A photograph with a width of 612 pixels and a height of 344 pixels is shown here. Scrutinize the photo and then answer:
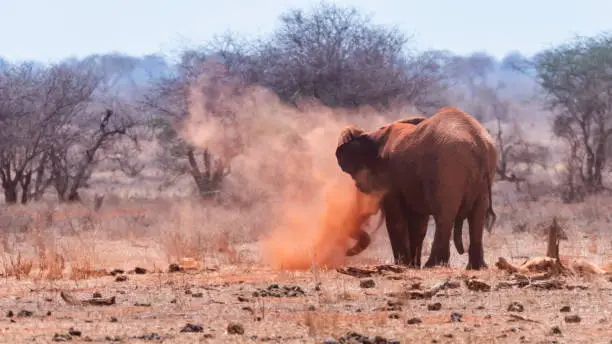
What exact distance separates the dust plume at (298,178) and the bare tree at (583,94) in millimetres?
13394

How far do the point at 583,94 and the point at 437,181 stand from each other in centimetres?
2617

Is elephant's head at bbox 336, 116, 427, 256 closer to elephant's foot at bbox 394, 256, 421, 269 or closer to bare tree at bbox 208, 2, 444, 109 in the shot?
elephant's foot at bbox 394, 256, 421, 269

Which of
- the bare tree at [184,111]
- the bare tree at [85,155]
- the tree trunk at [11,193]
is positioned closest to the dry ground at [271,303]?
the tree trunk at [11,193]

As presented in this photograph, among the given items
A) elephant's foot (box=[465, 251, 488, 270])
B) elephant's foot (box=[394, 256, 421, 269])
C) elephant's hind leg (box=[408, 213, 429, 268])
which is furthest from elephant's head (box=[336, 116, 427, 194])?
elephant's foot (box=[465, 251, 488, 270])

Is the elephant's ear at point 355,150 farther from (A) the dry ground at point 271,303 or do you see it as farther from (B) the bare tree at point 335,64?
(B) the bare tree at point 335,64

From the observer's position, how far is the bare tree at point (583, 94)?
38.4 meters

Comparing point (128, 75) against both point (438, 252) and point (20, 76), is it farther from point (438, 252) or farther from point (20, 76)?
point (438, 252)

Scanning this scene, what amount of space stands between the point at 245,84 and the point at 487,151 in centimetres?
1814

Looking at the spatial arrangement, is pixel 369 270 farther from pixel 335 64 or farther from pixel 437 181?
pixel 335 64

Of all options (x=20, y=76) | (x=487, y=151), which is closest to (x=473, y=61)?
(x=20, y=76)

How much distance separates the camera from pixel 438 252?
15.8 meters

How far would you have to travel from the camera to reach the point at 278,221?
1994 cm

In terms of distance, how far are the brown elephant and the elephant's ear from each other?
0.23 meters

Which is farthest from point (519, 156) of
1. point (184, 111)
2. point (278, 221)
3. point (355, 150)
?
point (355, 150)
